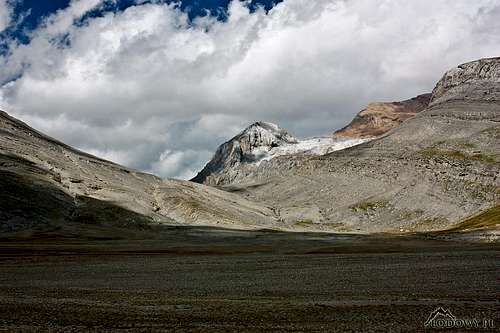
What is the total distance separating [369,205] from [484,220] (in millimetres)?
51395

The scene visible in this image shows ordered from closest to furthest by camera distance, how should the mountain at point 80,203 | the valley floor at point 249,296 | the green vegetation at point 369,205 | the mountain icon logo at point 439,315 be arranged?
1. the mountain icon logo at point 439,315
2. the valley floor at point 249,296
3. the mountain at point 80,203
4. the green vegetation at point 369,205

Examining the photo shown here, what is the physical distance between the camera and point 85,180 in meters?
186

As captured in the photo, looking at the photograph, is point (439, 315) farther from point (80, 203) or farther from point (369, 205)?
point (369, 205)

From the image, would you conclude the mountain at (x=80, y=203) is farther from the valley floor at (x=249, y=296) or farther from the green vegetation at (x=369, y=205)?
the valley floor at (x=249, y=296)

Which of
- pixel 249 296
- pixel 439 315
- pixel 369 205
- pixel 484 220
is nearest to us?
pixel 439 315

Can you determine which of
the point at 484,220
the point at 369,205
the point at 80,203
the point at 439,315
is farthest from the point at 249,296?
the point at 369,205

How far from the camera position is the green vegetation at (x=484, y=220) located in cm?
13949

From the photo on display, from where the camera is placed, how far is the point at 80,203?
16512 cm

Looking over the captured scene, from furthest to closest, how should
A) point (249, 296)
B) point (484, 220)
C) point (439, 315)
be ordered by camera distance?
point (484, 220) → point (249, 296) → point (439, 315)

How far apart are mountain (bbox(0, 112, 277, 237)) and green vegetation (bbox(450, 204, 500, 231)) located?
60295mm

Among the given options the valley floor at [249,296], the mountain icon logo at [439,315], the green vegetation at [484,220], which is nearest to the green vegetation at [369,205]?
the green vegetation at [484,220]

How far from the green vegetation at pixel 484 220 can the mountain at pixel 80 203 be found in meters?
60.3

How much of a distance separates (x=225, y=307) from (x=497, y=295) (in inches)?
627

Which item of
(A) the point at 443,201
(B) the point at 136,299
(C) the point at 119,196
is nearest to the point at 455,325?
(B) the point at 136,299
